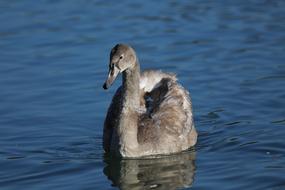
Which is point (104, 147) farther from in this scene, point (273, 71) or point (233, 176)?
point (273, 71)

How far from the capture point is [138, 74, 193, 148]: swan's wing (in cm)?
1557

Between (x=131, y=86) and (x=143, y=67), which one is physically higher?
(x=131, y=86)

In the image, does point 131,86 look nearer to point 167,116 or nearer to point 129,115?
point 129,115

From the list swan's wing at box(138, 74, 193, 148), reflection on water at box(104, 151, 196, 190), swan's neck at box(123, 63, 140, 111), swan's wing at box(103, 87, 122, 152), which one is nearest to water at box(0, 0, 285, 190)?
reflection on water at box(104, 151, 196, 190)

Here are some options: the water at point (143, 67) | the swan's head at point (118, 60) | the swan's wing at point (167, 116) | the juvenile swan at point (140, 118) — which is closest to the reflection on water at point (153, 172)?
the water at point (143, 67)

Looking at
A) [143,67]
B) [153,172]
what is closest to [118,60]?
[153,172]

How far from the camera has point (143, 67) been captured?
2008cm

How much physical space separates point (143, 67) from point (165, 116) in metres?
4.36

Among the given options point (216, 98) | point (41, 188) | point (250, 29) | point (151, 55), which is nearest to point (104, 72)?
point (151, 55)

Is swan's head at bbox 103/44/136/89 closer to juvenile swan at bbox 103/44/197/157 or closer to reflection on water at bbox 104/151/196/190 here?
juvenile swan at bbox 103/44/197/157

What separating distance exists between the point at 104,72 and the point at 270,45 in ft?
12.7

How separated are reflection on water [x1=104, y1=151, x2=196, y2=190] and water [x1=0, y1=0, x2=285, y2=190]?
2cm

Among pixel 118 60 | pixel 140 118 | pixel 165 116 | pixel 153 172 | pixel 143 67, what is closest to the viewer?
pixel 153 172

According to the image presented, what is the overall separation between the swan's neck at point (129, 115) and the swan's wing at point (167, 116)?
0.68ft
